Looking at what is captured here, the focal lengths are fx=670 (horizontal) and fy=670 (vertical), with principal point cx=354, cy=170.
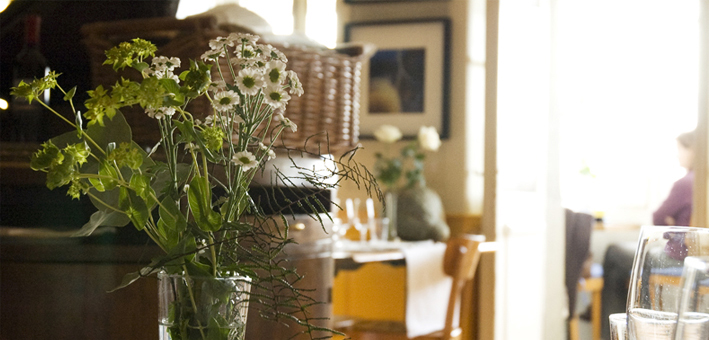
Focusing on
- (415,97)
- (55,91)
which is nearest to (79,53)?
(55,91)

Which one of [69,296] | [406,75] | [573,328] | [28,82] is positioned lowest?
[573,328]

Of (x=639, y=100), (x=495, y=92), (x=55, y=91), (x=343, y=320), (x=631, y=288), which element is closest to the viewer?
(x=631, y=288)

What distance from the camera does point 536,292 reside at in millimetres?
3266

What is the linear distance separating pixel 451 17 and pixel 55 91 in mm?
2604

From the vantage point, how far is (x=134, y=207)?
52cm

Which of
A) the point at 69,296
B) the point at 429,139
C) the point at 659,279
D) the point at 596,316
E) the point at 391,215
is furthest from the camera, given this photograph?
the point at 596,316

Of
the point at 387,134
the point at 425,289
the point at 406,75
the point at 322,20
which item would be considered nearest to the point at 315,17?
the point at 322,20

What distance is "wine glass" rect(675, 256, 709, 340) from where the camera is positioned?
52 centimetres

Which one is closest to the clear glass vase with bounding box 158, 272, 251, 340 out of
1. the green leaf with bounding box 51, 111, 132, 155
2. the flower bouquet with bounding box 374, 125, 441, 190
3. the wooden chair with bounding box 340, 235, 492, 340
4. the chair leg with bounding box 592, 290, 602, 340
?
the green leaf with bounding box 51, 111, 132, 155

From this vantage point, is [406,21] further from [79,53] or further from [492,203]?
[79,53]

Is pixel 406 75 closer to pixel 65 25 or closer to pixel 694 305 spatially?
pixel 65 25

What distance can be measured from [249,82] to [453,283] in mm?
2164

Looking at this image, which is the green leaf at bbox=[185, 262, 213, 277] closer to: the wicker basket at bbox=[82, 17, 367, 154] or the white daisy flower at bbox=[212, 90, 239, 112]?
the white daisy flower at bbox=[212, 90, 239, 112]

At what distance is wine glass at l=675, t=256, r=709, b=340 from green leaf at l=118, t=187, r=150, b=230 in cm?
43
